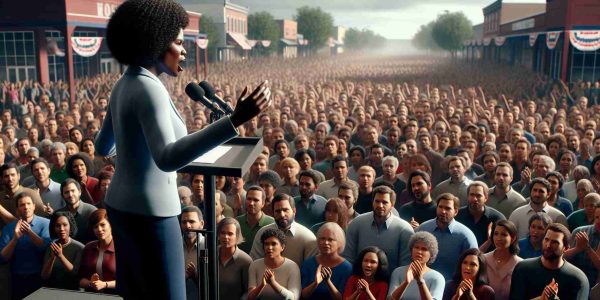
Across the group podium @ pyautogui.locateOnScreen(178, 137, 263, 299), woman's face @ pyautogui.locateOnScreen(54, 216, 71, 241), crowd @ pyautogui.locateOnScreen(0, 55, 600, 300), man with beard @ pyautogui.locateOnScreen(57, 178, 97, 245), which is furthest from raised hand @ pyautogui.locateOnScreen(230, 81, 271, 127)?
man with beard @ pyautogui.locateOnScreen(57, 178, 97, 245)

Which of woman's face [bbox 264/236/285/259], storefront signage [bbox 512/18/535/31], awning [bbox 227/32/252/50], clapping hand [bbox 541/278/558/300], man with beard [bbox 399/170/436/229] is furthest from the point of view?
awning [bbox 227/32/252/50]

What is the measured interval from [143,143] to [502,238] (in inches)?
172

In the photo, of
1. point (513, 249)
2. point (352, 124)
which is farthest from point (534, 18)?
point (513, 249)

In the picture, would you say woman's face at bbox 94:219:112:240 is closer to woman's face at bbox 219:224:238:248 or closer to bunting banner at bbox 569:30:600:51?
woman's face at bbox 219:224:238:248

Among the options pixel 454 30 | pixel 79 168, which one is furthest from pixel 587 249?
pixel 454 30

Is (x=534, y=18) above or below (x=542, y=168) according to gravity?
above

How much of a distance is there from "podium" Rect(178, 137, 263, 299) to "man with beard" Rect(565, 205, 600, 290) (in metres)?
4.64

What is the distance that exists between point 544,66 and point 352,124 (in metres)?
22.5

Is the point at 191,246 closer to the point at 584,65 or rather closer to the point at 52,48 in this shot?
the point at 52,48

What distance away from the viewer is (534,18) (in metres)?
36.1

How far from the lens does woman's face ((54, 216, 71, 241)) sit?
6.12 metres

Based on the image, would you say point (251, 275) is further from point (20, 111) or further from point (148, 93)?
point (20, 111)

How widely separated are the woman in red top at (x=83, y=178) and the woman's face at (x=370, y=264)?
404cm

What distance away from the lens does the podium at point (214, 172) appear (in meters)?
2.12
